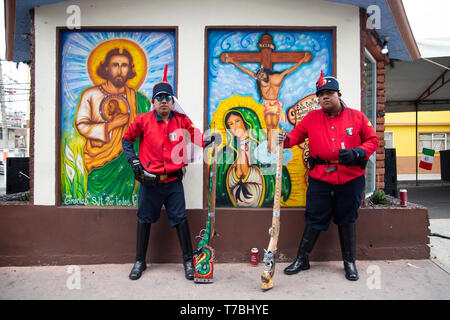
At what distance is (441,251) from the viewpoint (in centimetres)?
423

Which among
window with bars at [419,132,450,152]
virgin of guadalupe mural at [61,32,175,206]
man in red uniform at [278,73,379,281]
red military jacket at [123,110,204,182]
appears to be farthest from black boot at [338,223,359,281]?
window with bars at [419,132,450,152]

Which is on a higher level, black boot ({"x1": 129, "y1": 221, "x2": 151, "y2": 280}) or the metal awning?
the metal awning

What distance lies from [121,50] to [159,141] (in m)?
1.44

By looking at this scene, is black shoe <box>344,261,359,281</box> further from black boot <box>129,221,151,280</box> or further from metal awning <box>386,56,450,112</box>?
metal awning <box>386,56,450,112</box>

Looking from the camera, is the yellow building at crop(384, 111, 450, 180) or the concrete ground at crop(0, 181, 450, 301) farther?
the yellow building at crop(384, 111, 450, 180)

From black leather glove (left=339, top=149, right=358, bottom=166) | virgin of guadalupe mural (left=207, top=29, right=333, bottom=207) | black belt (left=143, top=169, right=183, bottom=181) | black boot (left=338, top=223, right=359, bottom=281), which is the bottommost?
black boot (left=338, top=223, right=359, bottom=281)

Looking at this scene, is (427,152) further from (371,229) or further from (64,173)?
(64,173)

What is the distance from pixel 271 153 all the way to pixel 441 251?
270 centimetres

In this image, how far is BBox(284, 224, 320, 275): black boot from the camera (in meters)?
3.48

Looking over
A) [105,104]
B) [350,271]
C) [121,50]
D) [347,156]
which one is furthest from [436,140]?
[105,104]

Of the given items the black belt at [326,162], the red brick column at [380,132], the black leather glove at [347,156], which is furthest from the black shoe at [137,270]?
the red brick column at [380,132]

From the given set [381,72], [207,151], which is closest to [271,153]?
[207,151]

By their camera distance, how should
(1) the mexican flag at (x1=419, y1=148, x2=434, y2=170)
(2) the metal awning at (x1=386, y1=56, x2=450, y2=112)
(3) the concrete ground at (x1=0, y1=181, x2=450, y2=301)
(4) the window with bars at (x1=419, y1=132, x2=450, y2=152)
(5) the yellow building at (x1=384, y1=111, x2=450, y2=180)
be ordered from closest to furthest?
(3) the concrete ground at (x1=0, y1=181, x2=450, y2=301), (2) the metal awning at (x1=386, y1=56, x2=450, y2=112), (1) the mexican flag at (x1=419, y1=148, x2=434, y2=170), (5) the yellow building at (x1=384, y1=111, x2=450, y2=180), (4) the window with bars at (x1=419, y1=132, x2=450, y2=152)

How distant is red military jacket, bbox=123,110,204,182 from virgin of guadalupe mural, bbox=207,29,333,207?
651 mm
